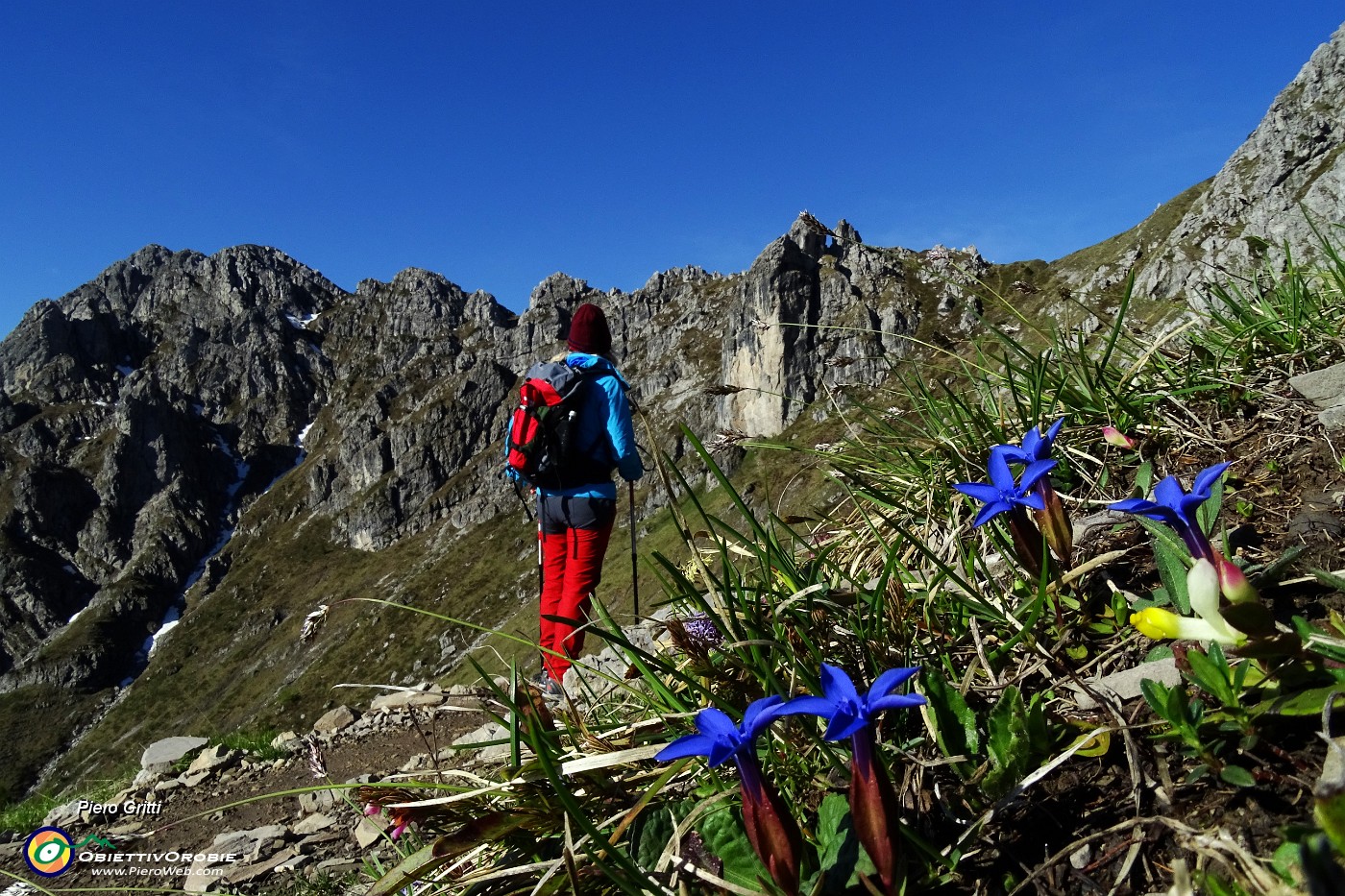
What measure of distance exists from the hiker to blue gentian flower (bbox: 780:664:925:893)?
4.88 meters

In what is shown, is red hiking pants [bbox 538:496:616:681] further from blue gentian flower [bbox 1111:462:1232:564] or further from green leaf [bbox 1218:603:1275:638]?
green leaf [bbox 1218:603:1275:638]

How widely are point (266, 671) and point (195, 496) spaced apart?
81292mm

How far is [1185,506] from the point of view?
4.39 ft

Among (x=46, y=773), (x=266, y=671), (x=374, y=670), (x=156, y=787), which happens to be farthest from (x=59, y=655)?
(x=156, y=787)

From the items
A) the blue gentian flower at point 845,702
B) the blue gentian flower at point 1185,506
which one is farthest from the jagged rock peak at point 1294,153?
the blue gentian flower at point 845,702

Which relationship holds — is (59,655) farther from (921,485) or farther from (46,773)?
(921,485)

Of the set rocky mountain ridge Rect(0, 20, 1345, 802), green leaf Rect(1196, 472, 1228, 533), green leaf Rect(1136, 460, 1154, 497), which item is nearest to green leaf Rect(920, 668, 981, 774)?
green leaf Rect(1196, 472, 1228, 533)

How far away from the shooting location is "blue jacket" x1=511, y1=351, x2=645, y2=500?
6.32 m

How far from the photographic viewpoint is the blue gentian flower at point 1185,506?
131 cm

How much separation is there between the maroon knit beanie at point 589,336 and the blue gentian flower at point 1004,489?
5102mm

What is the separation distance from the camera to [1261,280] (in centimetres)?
405

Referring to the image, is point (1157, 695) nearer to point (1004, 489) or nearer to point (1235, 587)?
point (1235, 587)

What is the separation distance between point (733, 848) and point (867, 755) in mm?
453

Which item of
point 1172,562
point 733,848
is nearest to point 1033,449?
point 1172,562
